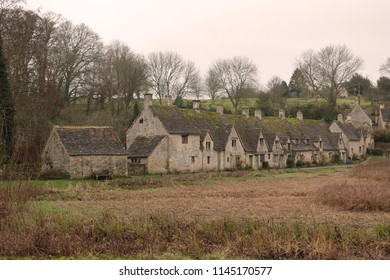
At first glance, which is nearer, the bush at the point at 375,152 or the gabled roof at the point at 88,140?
the gabled roof at the point at 88,140

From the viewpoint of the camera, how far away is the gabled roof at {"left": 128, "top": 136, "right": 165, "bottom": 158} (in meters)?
53.9

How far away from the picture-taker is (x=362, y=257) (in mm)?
14938

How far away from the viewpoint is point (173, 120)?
57.8 metres

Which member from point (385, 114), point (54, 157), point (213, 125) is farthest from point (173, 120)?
point (385, 114)

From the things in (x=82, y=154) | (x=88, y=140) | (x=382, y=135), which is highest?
(x=382, y=135)

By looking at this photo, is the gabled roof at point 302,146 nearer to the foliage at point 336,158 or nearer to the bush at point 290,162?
the bush at point 290,162

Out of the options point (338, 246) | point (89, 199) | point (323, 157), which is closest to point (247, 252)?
point (338, 246)

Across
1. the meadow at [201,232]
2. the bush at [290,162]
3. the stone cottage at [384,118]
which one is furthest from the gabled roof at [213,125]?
the stone cottage at [384,118]

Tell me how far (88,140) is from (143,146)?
7947 mm

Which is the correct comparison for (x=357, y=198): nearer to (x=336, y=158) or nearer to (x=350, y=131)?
(x=336, y=158)

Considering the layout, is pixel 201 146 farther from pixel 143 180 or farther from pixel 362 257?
pixel 362 257

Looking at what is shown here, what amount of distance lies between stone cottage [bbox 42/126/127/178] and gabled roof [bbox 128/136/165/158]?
4153mm

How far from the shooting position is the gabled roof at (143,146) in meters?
53.9

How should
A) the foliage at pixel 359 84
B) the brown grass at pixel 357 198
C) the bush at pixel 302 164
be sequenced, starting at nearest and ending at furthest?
the brown grass at pixel 357 198
the bush at pixel 302 164
the foliage at pixel 359 84
